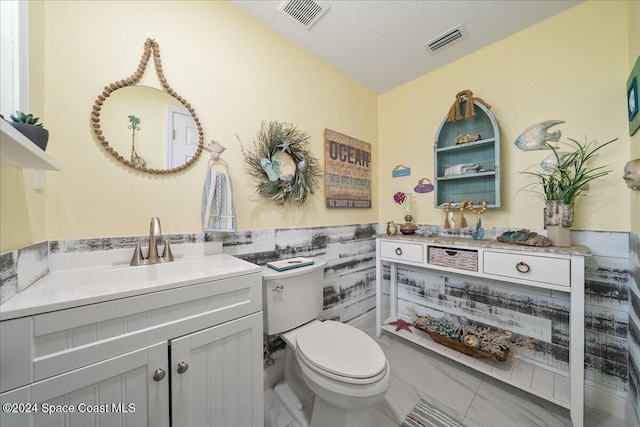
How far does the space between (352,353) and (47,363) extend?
1.05 meters

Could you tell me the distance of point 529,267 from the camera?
127 centimetres

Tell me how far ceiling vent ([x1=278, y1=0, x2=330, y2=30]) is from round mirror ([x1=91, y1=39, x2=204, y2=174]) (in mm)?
813

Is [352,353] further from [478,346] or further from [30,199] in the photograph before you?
[30,199]

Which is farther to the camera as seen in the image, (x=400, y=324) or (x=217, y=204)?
(x=400, y=324)

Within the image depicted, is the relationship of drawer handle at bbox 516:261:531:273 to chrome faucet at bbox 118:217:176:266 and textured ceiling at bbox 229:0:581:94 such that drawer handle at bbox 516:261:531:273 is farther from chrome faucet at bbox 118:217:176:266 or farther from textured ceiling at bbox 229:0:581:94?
chrome faucet at bbox 118:217:176:266

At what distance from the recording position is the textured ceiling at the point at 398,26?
1386 mm

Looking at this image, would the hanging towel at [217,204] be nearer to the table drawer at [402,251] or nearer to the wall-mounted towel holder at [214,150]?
the wall-mounted towel holder at [214,150]

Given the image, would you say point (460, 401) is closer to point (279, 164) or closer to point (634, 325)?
point (634, 325)

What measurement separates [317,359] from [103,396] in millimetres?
751

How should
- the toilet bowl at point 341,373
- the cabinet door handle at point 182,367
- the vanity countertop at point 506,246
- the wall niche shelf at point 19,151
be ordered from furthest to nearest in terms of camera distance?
1. the vanity countertop at point 506,246
2. the toilet bowl at point 341,373
3. the cabinet door handle at point 182,367
4. the wall niche shelf at point 19,151

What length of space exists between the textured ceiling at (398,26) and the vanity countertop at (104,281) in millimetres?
1608

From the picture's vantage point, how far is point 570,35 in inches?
55.2

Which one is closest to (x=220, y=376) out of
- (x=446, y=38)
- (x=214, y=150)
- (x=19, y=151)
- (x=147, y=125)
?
(x=19, y=151)

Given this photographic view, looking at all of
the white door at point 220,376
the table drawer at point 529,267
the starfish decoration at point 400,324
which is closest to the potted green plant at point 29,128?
the white door at point 220,376
